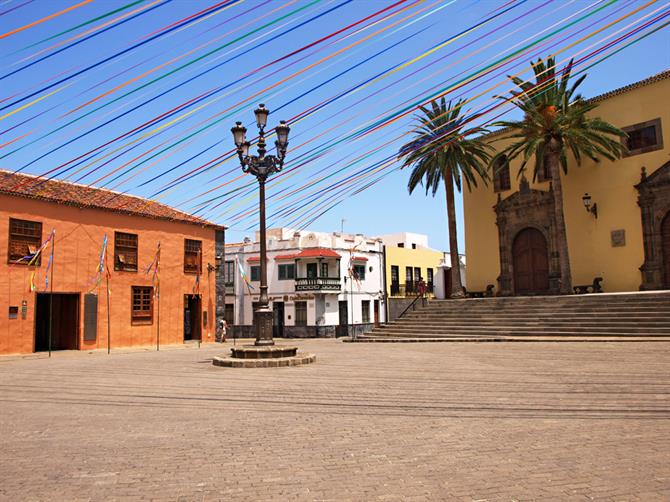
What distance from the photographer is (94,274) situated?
26.3 metres

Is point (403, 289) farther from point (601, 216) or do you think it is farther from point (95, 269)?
point (95, 269)

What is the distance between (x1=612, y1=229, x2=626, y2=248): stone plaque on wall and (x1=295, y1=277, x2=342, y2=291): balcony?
21724 mm

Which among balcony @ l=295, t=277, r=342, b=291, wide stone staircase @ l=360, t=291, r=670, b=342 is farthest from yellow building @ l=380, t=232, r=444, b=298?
wide stone staircase @ l=360, t=291, r=670, b=342

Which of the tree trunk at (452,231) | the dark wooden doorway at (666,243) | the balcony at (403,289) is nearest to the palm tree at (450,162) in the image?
the tree trunk at (452,231)

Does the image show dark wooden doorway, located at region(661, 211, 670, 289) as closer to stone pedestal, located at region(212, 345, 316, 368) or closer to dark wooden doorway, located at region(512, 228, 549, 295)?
Answer: dark wooden doorway, located at region(512, 228, 549, 295)

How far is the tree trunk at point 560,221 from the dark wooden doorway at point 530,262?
2.26 metres

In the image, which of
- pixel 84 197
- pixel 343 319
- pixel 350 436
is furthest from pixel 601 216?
pixel 84 197

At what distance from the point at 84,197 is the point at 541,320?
21.0 m

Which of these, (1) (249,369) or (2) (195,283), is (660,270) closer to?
(1) (249,369)

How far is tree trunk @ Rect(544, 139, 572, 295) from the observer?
2594 centimetres

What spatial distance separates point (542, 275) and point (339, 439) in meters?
25.0

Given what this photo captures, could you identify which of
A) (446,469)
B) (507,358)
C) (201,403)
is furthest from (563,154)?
(446,469)

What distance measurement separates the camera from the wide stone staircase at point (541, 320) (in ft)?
63.2

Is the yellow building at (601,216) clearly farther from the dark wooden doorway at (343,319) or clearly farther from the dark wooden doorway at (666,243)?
the dark wooden doorway at (343,319)
